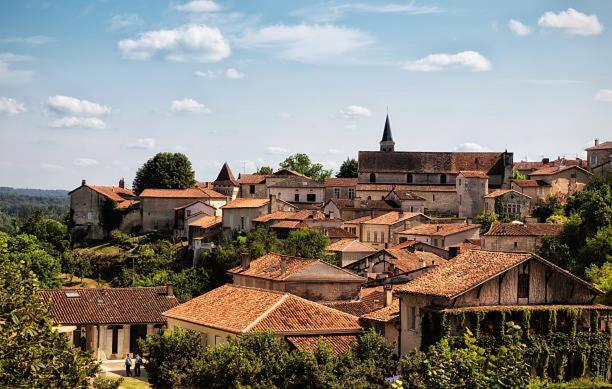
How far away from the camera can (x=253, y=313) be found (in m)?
37.7

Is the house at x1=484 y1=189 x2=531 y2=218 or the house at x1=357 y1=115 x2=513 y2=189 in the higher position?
the house at x1=357 y1=115 x2=513 y2=189

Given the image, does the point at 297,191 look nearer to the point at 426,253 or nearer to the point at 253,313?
the point at 426,253

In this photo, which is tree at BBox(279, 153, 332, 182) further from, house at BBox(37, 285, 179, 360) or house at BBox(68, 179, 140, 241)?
house at BBox(37, 285, 179, 360)

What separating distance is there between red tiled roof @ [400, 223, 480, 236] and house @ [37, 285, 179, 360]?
36110mm

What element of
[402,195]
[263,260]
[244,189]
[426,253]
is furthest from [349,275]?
[244,189]

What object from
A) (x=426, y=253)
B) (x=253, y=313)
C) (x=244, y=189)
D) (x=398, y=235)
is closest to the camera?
(x=253, y=313)

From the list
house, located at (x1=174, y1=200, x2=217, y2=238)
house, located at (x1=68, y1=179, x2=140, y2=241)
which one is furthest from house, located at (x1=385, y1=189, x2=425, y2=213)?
house, located at (x1=68, y1=179, x2=140, y2=241)

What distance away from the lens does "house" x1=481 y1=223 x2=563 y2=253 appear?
7500 centimetres

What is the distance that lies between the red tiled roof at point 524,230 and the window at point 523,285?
41.4m

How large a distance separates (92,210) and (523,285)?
78804 millimetres

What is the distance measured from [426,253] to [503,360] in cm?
5406

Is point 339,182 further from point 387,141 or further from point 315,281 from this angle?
point 315,281

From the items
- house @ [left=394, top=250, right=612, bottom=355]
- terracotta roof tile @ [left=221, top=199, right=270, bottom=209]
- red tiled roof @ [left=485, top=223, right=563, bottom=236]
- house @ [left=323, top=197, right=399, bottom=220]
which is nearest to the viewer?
house @ [left=394, top=250, right=612, bottom=355]

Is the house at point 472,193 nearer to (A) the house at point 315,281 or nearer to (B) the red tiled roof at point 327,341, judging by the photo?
(A) the house at point 315,281
